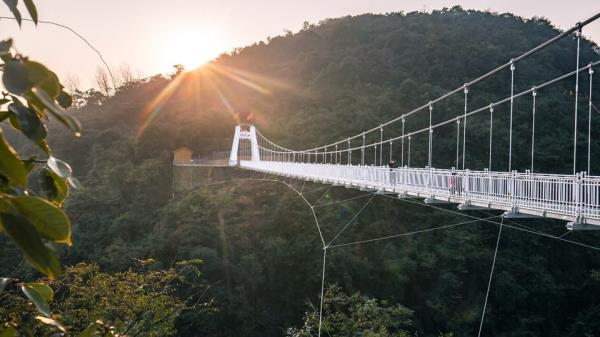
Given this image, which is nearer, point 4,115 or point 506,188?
point 4,115

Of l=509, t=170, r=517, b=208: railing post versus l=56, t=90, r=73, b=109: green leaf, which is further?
l=509, t=170, r=517, b=208: railing post

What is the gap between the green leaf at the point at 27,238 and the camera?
480 millimetres

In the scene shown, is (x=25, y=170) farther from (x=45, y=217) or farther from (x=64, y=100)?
(x=64, y=100)

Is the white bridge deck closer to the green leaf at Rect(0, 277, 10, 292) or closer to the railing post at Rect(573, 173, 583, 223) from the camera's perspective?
the railing post at Rect(573, 173, 583, 223)

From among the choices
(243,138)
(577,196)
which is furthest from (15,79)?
(243,138)

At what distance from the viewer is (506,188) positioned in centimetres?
662

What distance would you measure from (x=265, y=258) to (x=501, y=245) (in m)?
9.39

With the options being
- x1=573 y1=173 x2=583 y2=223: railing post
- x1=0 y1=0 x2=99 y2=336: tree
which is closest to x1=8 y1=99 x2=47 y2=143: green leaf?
x1=0 y1=0 x2=99 y2=336: tree

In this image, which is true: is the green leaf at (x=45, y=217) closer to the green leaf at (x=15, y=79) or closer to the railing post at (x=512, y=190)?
the green leaf at (x=15, y=79)

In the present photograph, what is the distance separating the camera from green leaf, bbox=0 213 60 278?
0.48 m

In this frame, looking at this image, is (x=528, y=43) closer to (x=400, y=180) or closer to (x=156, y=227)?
(x=156, y=227)

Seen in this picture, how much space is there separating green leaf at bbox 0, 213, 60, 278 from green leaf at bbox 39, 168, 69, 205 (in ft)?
0.43

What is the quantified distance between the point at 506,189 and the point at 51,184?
6.65 m

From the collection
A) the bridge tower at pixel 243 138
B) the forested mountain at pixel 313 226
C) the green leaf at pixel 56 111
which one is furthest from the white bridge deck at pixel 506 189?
the bridge tower at pixel 243 138
